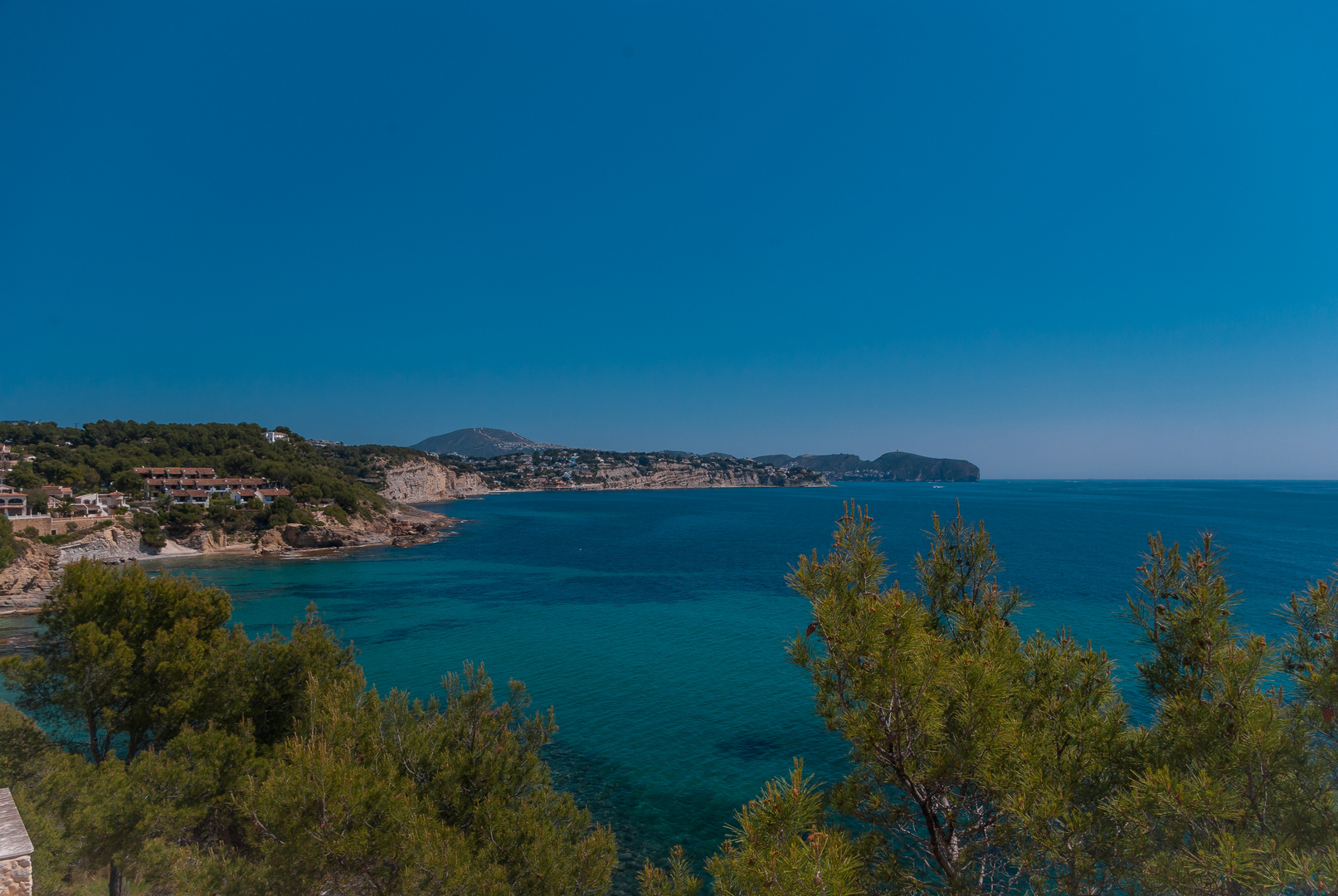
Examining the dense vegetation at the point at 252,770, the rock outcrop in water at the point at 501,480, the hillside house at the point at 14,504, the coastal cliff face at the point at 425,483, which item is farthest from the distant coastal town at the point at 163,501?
the rock outcrop in water at the point at 501,480

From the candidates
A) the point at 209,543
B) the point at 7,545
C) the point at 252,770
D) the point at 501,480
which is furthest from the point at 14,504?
the point at 501,480

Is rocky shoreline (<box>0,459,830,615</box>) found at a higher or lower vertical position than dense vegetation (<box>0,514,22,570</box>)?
lower

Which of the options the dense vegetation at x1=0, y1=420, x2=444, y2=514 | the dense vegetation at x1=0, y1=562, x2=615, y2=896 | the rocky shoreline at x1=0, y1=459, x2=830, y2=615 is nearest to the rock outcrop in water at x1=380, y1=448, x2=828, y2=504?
the rocky shoreline at x1=0, y1=459, x2=830, y2=615

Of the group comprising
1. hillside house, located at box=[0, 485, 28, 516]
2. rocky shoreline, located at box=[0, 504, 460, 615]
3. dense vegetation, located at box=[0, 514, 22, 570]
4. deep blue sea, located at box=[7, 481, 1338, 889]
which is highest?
hillside house, located at box=[0, 485, 28, 516]

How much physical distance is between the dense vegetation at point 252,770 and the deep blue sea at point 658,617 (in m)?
5.78

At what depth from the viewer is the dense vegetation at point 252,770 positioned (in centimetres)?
627

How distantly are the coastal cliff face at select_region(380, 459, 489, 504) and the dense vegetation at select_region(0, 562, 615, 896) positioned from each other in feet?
313

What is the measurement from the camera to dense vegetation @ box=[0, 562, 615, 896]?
20.6 ft

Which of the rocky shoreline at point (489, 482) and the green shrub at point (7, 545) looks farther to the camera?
the rocky shoreline at point (489, 482)

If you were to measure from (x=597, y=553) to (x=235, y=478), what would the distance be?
41.3 meters

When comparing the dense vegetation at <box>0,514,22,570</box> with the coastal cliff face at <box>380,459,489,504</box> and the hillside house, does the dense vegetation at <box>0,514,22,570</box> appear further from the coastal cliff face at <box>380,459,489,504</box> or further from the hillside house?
the coastal cliff face at <box>380,459,489,504</box>

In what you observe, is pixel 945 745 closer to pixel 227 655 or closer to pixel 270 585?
pixel 227 655

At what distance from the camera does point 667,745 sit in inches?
680

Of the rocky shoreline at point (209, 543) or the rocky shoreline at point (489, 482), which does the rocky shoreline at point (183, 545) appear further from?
the rocky shoreline at point (489, 482)
